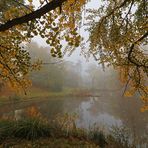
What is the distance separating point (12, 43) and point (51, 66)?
193 feet

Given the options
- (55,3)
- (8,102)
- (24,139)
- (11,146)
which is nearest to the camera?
(55,3)

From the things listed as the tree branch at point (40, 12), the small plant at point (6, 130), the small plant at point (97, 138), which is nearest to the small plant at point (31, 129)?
the small plant at point (6, 130)

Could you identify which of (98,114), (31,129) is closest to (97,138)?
(31,129)

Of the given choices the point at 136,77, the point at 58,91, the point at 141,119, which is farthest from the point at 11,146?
the point at 58,91

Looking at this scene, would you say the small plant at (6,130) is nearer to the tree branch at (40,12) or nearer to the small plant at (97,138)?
the small plant at (97,138)

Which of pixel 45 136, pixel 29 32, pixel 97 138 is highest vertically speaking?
pixel 29 32

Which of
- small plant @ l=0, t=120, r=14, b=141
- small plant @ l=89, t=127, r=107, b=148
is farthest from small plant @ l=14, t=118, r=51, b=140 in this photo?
small plant @ l=89, t=127, r=107, b=148

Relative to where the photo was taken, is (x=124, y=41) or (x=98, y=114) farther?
(x=98, y=114)

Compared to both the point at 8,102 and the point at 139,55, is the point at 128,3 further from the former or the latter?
the point at 8,102

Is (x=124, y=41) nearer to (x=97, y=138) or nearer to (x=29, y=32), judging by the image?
(x=29, y=32)

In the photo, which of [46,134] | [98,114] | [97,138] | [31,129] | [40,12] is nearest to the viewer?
[40,12]

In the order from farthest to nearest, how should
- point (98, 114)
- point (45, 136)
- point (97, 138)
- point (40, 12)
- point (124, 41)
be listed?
point (98, 114) → point (97, 138) → point (45, 136) → point (124, 41) → point (40, 12)

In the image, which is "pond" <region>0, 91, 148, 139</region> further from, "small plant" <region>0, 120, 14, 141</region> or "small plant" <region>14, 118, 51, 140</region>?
"small plant" <region>0, 120, 14, 141</region>

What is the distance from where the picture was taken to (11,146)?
8.71 m
